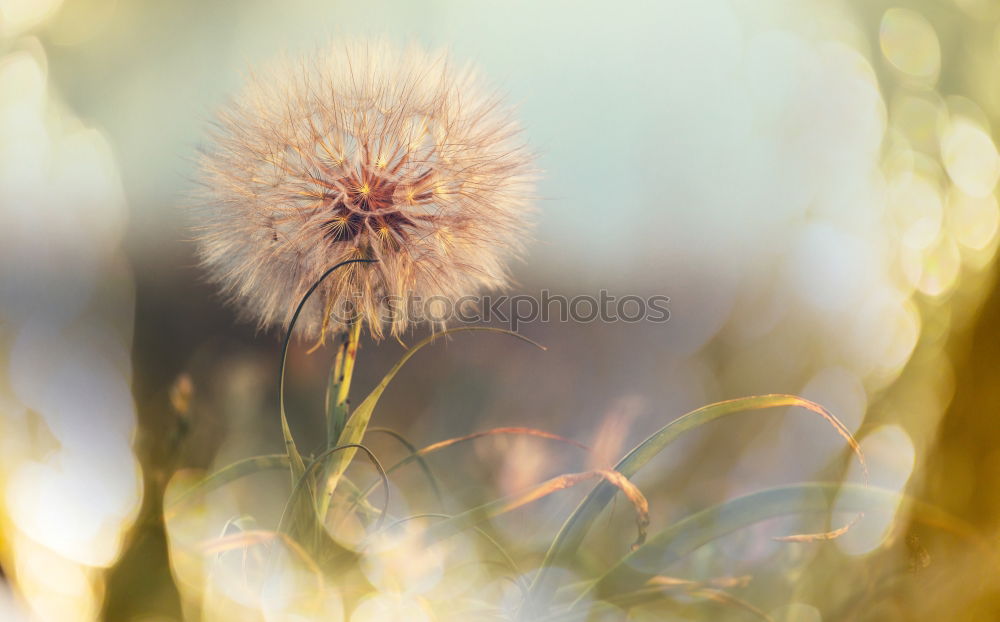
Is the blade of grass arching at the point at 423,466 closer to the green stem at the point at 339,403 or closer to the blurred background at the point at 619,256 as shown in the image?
the blurred background at the point at 619,256

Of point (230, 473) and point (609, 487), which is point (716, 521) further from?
point (230, 473)

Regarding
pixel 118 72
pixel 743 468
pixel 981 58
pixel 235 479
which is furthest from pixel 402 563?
pixel 981 58

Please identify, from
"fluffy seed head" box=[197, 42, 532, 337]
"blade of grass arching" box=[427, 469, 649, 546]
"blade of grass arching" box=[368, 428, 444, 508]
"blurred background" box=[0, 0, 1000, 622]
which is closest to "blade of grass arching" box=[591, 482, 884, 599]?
"blade of grass arching" box=[427, 469, 649, 546]

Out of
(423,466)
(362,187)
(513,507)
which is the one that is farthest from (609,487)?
(362,187)

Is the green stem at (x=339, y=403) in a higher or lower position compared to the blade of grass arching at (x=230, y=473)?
higher

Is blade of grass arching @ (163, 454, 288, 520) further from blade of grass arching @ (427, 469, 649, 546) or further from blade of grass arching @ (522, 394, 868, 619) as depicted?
blade of grass arching @ (522, 394, 868, 619)

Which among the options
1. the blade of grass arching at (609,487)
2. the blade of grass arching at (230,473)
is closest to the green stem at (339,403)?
the blade of grass arching at (230,473)
